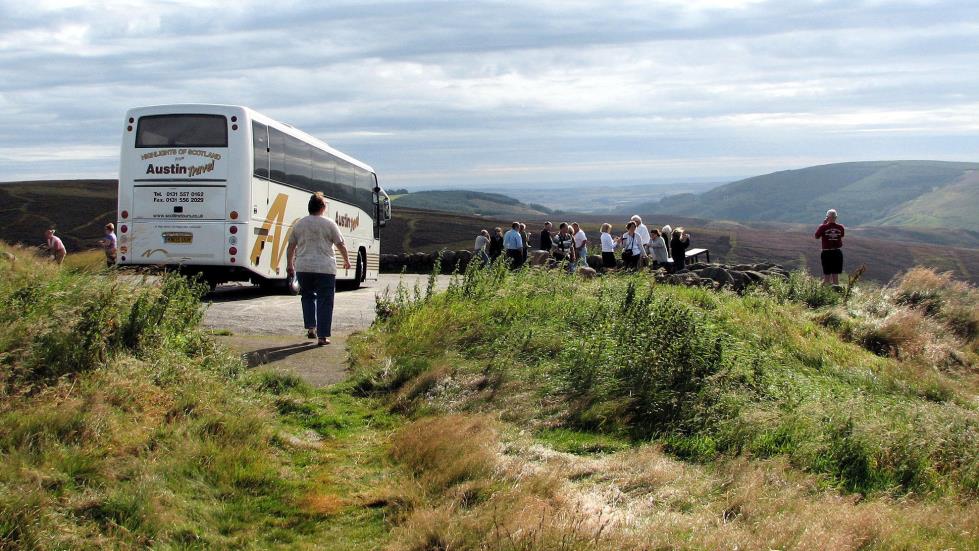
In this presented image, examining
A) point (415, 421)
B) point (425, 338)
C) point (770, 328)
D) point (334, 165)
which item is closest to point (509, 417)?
point (415, 421)

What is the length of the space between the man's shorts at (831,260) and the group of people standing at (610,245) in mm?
3634

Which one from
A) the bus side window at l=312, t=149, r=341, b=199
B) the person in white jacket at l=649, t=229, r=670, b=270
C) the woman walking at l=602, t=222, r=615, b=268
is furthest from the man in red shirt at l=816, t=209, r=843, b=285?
the bus side window at l=312, t=149, r=341, b=199

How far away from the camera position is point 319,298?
417 inches

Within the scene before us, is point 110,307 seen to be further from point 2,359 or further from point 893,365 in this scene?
point 893,365

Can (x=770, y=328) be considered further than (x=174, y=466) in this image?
Yes

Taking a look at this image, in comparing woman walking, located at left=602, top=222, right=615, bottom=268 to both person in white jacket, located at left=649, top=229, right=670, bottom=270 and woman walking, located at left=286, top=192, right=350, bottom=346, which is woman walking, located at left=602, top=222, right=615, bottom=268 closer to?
person in white jacket, located at left=649, top=229, right=670, bottom=270

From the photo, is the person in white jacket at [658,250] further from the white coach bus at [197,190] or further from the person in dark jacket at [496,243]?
the white coach bus at [197,190]

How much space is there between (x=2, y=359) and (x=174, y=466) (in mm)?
1509

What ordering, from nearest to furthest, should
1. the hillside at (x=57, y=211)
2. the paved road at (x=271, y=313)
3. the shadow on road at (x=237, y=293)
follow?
1. the paved road at (x=271, y=313)
2. the shadow on road at (x=237, y=293)
3. the hillside at (x=57, y=211)

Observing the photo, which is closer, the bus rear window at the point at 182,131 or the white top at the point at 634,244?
the bus rear window at the point at 182,131

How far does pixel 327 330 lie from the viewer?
10.6 m

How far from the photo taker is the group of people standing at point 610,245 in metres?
22.6

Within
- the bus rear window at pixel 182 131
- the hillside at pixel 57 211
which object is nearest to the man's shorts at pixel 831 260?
the bus rear window at pixel 182 131

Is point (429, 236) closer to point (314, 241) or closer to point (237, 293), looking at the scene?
point (237, 293)
